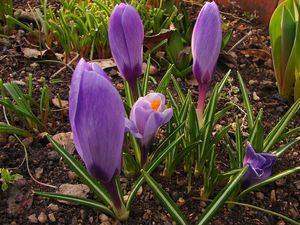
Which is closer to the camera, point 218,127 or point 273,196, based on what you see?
point 273,196

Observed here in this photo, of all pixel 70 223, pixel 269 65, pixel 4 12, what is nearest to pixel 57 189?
pixel 70 223

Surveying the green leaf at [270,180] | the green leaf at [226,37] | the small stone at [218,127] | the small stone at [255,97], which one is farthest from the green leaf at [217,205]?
the green leaf at [226,37]

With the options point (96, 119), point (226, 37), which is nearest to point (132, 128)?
point (96, 119)

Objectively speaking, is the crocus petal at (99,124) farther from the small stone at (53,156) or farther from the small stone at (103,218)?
the small stone at (53,156)

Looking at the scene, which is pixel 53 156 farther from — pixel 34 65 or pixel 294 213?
pixel 294 213

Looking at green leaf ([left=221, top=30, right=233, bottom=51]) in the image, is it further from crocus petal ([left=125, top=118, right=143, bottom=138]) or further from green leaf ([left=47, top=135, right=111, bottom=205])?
green leaf ([left=47, top=135, right=111, bottom=205])

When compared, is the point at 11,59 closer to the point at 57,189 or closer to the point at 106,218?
the point at 57,189

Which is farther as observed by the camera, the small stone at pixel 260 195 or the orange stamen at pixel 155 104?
the small stone at pixel 260 195
